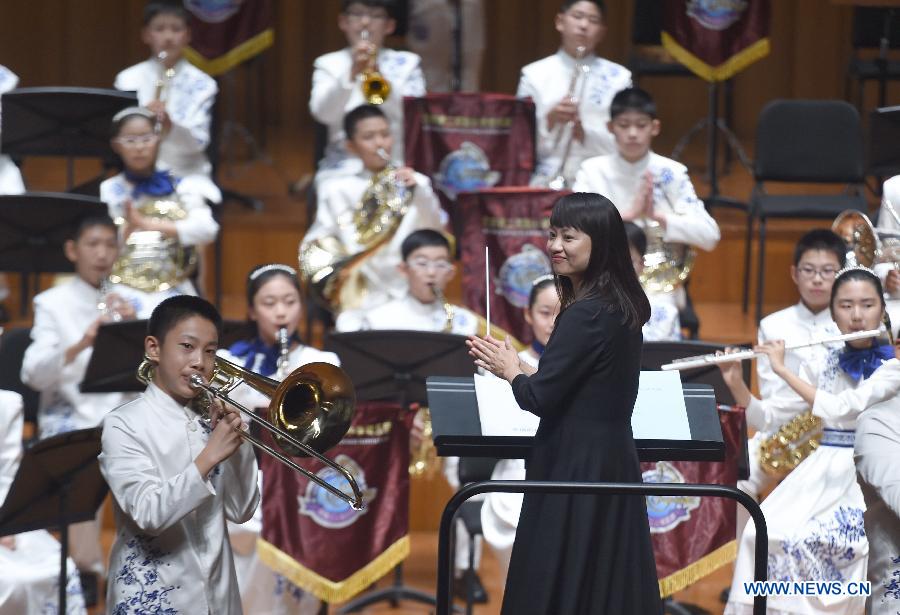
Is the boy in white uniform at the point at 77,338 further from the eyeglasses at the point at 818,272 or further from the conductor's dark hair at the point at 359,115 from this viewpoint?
the eyeglasses at the point at 818,272

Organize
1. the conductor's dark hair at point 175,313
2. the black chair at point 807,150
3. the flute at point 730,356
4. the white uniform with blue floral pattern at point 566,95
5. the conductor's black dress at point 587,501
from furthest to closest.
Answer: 1. the black chair at point 807,150
2. the white uniform with blue floral pattern at point 566,95
3. the flute at point 730,356
4. the conductor's dark hair at point 175,313
5. the conductor's black dress at point 587,501

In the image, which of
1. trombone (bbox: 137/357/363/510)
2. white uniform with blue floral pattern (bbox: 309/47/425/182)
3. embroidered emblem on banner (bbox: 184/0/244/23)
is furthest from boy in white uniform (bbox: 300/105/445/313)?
trombone (bbox: 137/357/363/510)

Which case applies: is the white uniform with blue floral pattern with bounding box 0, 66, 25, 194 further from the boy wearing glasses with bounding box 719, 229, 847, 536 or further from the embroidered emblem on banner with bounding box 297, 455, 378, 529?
the boy wearing glasses with bounding box 719, 229, 847, 536

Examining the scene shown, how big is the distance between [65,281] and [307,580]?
1.63 m

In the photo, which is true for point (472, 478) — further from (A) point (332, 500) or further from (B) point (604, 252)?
(B) point (604, 252)

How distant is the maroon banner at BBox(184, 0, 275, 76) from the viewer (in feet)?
25.0

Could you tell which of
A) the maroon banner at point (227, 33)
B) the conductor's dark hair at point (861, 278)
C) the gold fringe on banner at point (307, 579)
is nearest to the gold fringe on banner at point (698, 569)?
the conductor's dark hair at point (861, 278)

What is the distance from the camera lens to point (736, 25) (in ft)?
24.5

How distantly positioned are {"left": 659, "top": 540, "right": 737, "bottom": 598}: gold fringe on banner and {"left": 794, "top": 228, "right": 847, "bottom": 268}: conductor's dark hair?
3.91 feet

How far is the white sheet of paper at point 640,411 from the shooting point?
11.7ft

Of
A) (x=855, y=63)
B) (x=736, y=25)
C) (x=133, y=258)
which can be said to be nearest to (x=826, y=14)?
(x=855, y=63)

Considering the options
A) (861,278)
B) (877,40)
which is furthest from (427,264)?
(877,40)

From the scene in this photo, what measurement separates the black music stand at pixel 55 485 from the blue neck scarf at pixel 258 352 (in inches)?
32.0

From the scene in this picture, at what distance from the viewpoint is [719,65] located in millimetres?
7523
